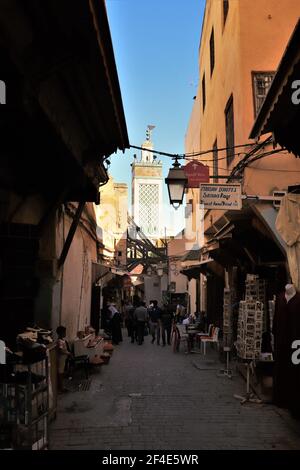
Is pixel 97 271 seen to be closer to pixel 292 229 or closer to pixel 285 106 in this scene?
pixel 292 229

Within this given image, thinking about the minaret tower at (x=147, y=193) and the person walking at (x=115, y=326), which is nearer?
the person walking at (x=115, y=326)

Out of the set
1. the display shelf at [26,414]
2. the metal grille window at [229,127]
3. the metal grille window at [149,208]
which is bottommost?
the display shelf at [26,414]

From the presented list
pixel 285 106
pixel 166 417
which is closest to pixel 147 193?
pixel 166 417

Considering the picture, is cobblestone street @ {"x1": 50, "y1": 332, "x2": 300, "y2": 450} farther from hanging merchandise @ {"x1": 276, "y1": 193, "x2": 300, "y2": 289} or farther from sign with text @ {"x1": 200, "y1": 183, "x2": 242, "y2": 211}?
sign with text @ {"x1": 200, "y1": 183, "x2": 242, "y2": 211}

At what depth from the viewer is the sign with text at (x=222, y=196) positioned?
8.33 m

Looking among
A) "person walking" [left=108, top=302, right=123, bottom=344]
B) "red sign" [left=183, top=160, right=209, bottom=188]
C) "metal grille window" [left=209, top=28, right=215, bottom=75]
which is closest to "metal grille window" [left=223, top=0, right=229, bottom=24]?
"metal grille window" [left=209, top=28, right=215, bottom=75]

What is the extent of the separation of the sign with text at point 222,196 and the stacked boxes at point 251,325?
214 centimetres

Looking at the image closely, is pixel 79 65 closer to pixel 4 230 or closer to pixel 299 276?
pixel 4 230

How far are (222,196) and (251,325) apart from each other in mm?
2624

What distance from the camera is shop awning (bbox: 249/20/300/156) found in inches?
148

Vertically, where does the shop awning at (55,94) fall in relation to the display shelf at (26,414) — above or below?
above

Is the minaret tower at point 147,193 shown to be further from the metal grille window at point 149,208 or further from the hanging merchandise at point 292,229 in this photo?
the hanging merchandise at point 292,229

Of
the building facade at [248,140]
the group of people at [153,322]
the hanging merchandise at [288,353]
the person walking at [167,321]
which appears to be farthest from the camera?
A: the group of people at [153,322]

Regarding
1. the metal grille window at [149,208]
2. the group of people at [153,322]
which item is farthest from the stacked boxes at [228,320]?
the metal grille window at [149,208]
